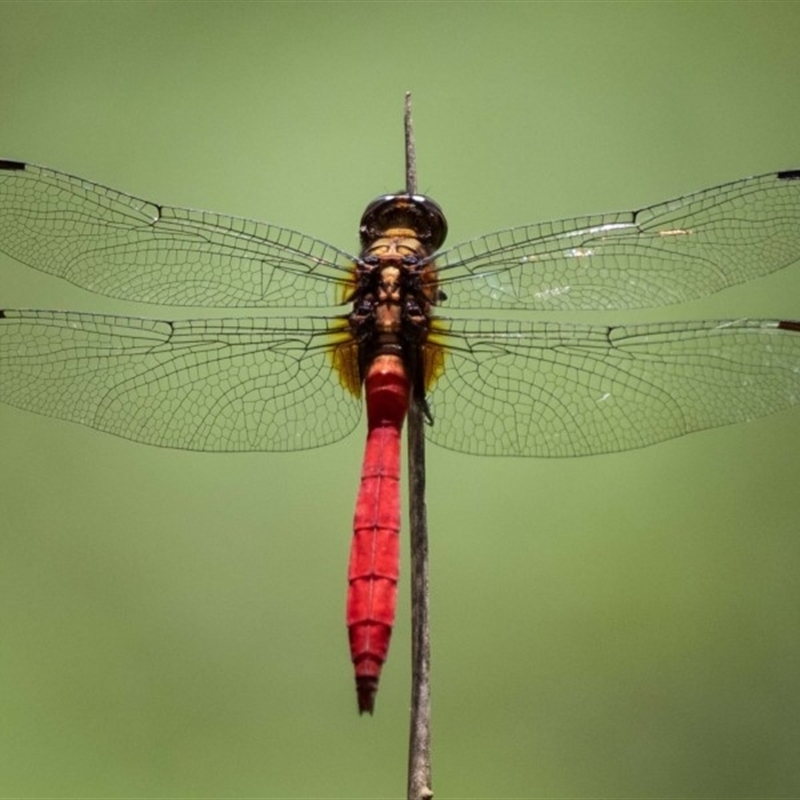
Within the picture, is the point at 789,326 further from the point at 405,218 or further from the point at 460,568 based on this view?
the point at 460,568

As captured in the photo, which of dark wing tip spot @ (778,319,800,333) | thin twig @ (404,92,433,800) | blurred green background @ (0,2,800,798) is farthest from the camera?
blurred green background @ (0,2,800,798)

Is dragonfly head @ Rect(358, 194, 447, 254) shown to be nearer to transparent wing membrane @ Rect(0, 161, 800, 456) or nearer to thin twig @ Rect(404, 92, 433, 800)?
transparent wing membrane @ Rect(0, 161, 800, 456)

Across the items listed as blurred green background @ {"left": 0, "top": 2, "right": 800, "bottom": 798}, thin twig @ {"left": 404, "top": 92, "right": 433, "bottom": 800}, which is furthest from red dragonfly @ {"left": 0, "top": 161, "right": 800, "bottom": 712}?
blurred green background @ {"left": 0, "top": 2, "right": 800, "bottom": 798}

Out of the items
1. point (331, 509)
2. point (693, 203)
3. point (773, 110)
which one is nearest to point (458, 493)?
point (331, 509)

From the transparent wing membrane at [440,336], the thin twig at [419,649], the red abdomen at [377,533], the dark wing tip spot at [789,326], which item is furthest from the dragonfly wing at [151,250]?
the dark wing tip spot at [789,326]

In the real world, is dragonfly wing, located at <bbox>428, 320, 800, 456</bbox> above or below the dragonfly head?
below

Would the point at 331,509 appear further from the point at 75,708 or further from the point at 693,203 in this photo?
the point at 693,203

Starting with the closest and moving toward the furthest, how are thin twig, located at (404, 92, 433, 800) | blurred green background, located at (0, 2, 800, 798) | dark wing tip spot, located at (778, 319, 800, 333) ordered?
thin twig, located at (404, 92, 433, 800), dark wing tip spot, located at (778, 319, 800, 333), blurred green background, located at (0, 2, 800, 798)
